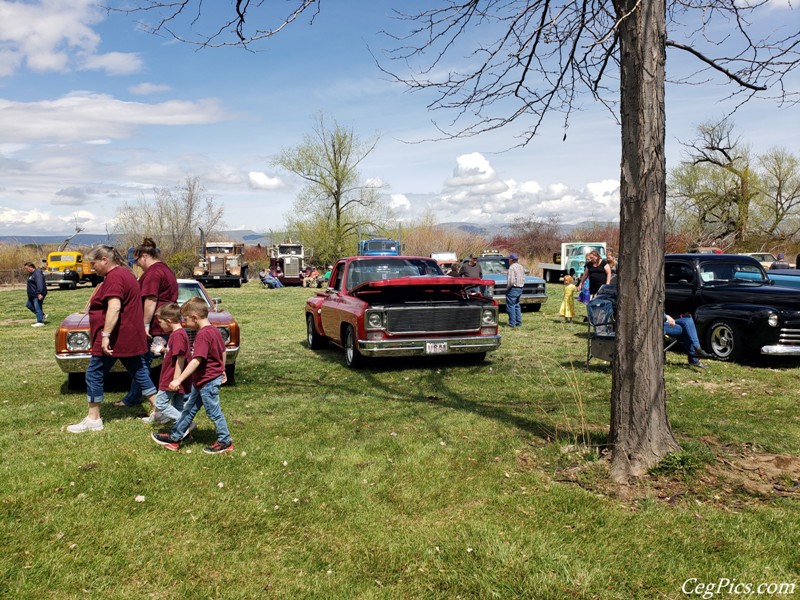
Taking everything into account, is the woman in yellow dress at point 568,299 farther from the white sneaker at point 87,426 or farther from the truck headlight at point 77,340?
the white sneaker at point 87,426

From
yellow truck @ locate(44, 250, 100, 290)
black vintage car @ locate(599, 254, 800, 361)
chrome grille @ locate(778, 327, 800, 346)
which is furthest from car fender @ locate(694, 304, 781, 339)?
yellow truck @ locate(44, 250, 100, 290)

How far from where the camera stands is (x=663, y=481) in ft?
14.2

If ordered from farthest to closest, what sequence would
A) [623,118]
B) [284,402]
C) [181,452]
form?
[284,402] → [181,452] → [623,118]

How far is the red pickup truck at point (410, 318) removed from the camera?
8867 millimetres

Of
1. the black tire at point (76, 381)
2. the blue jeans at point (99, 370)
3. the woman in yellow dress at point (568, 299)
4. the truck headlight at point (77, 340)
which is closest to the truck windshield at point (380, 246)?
the woman in yellow dress at point (568, 299)

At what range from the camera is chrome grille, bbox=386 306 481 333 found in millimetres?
8906

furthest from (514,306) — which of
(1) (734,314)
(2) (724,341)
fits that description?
A: (1) (734,314)

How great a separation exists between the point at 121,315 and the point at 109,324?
7.2 inches

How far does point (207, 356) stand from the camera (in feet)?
17.0

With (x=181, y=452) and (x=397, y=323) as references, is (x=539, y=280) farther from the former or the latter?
(x=181, y=452)

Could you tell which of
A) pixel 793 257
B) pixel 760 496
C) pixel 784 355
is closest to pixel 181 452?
pixel 760 496

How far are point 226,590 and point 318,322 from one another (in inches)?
316

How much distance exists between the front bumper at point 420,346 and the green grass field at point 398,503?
1652 millimetres

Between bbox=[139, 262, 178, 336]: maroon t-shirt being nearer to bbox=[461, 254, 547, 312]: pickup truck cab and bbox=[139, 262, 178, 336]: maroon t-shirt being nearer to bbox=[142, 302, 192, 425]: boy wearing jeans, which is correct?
bbox=[142, 302, 192, 425]: boy wearing jeans
